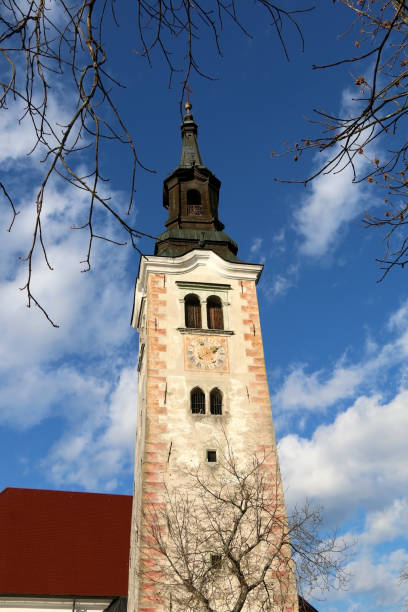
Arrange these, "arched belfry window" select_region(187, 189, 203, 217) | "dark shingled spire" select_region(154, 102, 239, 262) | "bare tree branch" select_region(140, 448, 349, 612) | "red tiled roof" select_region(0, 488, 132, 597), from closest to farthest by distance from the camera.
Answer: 1. "bare tree branch" select_region(140, 448, 349, 612)
2. "red tiled roof" select_region(0, 488, 132, 597)
3. "dark shingled spire" select_region(154, 102, 239, 262)
4. "arched belfry window" select_region(187, 189, 203, 217)

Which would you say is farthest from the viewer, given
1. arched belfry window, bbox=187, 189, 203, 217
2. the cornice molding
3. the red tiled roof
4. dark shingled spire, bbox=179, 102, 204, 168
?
dark shingled spire, bbox=179, 102, 204, 168

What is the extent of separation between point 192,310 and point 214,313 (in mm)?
670

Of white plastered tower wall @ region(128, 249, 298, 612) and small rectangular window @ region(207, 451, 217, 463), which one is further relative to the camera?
small rectangular window @ region(207, 451, 217, 463)

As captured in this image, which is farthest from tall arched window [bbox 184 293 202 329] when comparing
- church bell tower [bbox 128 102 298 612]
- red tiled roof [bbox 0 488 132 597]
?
red tiled roof [bbox 0 488 132 597]

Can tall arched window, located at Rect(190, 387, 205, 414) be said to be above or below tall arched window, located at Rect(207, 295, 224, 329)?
below

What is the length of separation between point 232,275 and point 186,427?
5507 millimetres

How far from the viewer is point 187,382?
15938mm

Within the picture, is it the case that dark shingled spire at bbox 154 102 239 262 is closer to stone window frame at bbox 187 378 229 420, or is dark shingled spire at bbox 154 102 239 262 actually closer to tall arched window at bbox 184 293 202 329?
tall arched window at bbox 184 293 202 329

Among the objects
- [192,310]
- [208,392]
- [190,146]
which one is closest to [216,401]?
[208,392]

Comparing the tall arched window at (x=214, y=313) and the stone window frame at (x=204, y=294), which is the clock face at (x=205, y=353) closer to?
the stone window frame at (x=204, y=294)

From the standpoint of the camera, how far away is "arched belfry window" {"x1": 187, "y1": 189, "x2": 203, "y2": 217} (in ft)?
69.2

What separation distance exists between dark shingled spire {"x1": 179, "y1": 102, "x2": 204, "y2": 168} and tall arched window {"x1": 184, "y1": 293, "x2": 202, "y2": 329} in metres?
6.66

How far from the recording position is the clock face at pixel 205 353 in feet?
53.8

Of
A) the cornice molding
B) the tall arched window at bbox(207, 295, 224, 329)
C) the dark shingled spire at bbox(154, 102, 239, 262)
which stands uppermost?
the dark shingled spire at bbox(154, 102, 239, 262)
